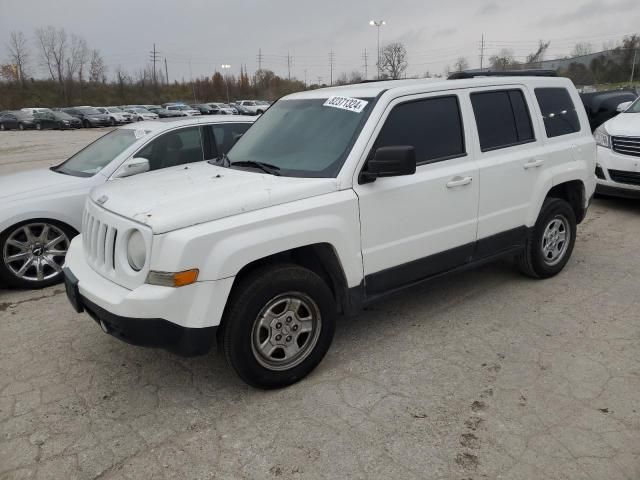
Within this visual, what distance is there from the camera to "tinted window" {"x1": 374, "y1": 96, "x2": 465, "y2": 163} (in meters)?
3.69

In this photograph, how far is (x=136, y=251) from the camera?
299cm

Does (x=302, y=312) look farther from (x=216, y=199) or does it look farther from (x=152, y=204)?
(x=152, y=204)

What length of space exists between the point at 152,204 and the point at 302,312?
1144 millimetres

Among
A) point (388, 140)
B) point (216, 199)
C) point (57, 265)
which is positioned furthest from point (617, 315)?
point (57, 265)

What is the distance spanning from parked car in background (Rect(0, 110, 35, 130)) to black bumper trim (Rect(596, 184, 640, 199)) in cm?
4293

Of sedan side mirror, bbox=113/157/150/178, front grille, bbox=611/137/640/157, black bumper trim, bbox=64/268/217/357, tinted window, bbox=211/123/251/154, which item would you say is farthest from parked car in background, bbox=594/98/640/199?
black bumper trim, bbox=64/268/217/357

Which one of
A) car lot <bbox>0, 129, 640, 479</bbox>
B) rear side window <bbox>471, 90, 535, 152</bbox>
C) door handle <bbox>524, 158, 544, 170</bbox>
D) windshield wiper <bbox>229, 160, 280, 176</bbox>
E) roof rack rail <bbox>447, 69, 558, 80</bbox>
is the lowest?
car lot <bbox>0, 129, 640, 479</bbox>

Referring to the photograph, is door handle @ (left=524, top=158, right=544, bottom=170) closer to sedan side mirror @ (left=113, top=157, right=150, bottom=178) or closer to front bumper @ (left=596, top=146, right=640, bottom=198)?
front bumper @ (left=596, top=146, right=640, bottom=198)

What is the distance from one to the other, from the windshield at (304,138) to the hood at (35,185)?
2.16 meters

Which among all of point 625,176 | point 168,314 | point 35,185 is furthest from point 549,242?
point 35,185

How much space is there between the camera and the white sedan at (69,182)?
5020 mm

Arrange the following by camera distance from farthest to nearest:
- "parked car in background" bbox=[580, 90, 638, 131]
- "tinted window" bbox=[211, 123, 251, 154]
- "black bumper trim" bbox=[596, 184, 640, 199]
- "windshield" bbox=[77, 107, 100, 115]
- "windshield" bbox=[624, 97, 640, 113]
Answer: "windshield" bbox=[77, 107, 100, 115] → "parked car in background" bbox=[580, 90, 638, 131] → "windshield" bbox=[624, 97, 640, 113] → "black bumper trim" bbox=[596, 184, 640, 199] → "tinted window" bbox=[211, 123, 251, 154]

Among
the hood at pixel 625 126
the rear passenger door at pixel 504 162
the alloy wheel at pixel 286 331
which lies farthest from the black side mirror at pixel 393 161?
the hood at pixel 625 126

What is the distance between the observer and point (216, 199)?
3.07 meters
